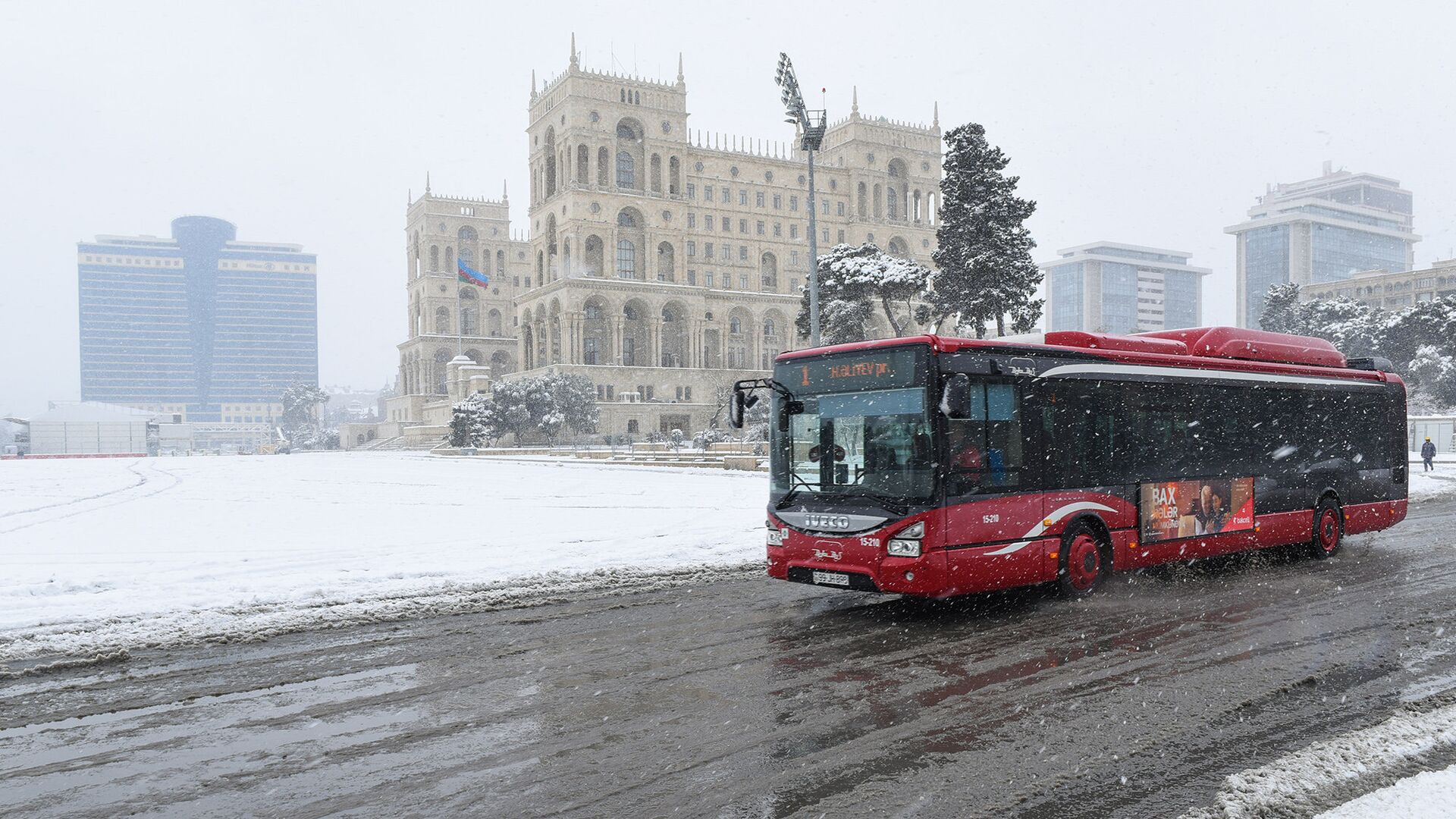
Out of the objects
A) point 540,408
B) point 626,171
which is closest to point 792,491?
point 540,408

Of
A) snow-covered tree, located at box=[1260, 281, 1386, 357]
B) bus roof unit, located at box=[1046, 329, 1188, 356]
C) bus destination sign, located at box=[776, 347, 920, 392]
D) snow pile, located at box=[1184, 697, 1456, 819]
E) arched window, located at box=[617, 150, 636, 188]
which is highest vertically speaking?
arched window, located at box=[617, 150, 636, 188]

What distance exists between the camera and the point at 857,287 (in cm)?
5066

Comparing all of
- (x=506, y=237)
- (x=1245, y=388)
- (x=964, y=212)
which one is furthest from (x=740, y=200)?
(x=1245, y=388)

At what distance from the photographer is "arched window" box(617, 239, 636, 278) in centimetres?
8581

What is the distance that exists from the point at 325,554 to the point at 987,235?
107ft

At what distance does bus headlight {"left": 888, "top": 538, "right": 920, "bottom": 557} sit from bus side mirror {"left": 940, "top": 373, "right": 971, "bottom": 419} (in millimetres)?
1123

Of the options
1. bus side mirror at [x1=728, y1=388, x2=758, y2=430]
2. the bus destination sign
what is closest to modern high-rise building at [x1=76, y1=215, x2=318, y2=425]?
bus side mirror at [x1=728, y1=388, x2=758, y2=430]

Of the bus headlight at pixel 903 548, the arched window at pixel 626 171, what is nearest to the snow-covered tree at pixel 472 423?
the arched window at pixel 626 171

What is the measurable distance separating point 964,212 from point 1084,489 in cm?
3324

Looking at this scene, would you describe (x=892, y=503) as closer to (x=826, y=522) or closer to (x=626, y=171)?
(x=826, y=522)

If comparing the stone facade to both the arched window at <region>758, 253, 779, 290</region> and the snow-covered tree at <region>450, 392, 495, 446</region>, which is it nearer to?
the arched window at <region>758, 253, 779, 290</region>

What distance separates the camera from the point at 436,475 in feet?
124

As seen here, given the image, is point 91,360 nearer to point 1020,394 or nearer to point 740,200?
point 740,200

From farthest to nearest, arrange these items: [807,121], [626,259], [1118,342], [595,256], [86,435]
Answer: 1. [86,435]
2. [626,259]
3. [595,256]
4. [807,121]
5. [1118,342]
